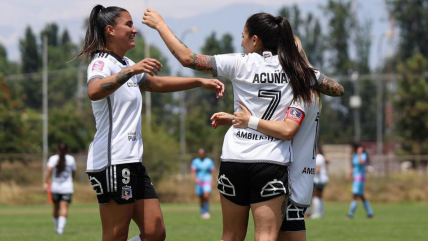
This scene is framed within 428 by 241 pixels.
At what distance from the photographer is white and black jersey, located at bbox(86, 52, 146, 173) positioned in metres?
6.32

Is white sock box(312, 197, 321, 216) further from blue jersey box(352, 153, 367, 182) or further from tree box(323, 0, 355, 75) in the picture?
tree box(323, 0, 355, 75)

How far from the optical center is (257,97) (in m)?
5.89

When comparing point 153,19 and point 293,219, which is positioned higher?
point 153,19

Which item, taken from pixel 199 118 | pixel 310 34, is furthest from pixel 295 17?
pixel 199 118

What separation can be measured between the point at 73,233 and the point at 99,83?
11.0m

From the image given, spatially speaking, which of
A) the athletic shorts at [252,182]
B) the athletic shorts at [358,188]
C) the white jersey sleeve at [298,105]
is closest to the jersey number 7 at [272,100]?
the white jersey sleeve at [298,105]

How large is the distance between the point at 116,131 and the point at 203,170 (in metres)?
19.6

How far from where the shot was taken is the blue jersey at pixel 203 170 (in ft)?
83.3

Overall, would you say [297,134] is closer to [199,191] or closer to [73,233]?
[73,233]

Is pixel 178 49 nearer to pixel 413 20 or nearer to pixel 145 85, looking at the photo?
pixel 145 85

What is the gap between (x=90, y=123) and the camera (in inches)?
2164

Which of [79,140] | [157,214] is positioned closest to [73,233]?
[157,214]

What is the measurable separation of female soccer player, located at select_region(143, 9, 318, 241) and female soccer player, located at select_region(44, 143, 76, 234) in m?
11.2

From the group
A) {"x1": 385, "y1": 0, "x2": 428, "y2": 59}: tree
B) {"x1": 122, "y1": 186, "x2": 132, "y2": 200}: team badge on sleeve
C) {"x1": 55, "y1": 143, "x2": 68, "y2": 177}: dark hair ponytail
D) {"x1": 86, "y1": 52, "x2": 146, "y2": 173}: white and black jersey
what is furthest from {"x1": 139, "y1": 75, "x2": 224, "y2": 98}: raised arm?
{"x1": 385, "y1": 0, "x2": 428, "y2": 59}: tree
